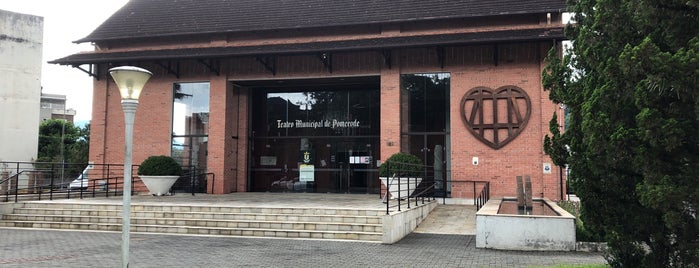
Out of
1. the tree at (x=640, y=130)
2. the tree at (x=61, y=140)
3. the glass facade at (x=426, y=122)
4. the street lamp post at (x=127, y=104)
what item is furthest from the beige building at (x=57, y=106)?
the tree at (x=640, y=130)

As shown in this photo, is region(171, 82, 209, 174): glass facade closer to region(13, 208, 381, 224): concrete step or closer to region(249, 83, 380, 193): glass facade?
region(249, 83, 380, 193): glass facade

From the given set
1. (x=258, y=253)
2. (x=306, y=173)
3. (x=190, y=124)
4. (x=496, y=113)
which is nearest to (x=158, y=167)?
(x=190, y=124)

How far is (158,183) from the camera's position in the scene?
696 inches

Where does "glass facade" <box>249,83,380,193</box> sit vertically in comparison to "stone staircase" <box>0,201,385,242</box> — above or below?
above

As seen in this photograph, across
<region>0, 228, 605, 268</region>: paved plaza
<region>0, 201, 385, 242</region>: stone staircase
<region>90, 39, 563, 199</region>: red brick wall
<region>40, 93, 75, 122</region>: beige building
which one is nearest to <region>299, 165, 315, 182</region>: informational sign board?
<region>90, 39, 563, 199</region>: red brick wall

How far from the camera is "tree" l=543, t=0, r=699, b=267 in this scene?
4.76 m

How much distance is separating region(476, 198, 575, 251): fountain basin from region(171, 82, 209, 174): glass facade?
1302cm

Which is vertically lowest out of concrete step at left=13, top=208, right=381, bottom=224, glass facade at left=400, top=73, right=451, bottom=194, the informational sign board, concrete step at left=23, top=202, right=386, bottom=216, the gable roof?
concrete step at left=13, top=208, right=381, bottom=224

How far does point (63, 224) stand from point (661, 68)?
44.2 ft

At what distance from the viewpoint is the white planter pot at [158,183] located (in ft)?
57.7

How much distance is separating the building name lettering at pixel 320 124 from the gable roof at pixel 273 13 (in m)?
3.70

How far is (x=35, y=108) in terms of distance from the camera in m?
32.0

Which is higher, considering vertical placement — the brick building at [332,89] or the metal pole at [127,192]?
the brick building at [332,89]

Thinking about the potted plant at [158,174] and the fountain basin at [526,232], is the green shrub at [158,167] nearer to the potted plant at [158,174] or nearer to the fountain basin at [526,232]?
the potted plant at [158,174]
